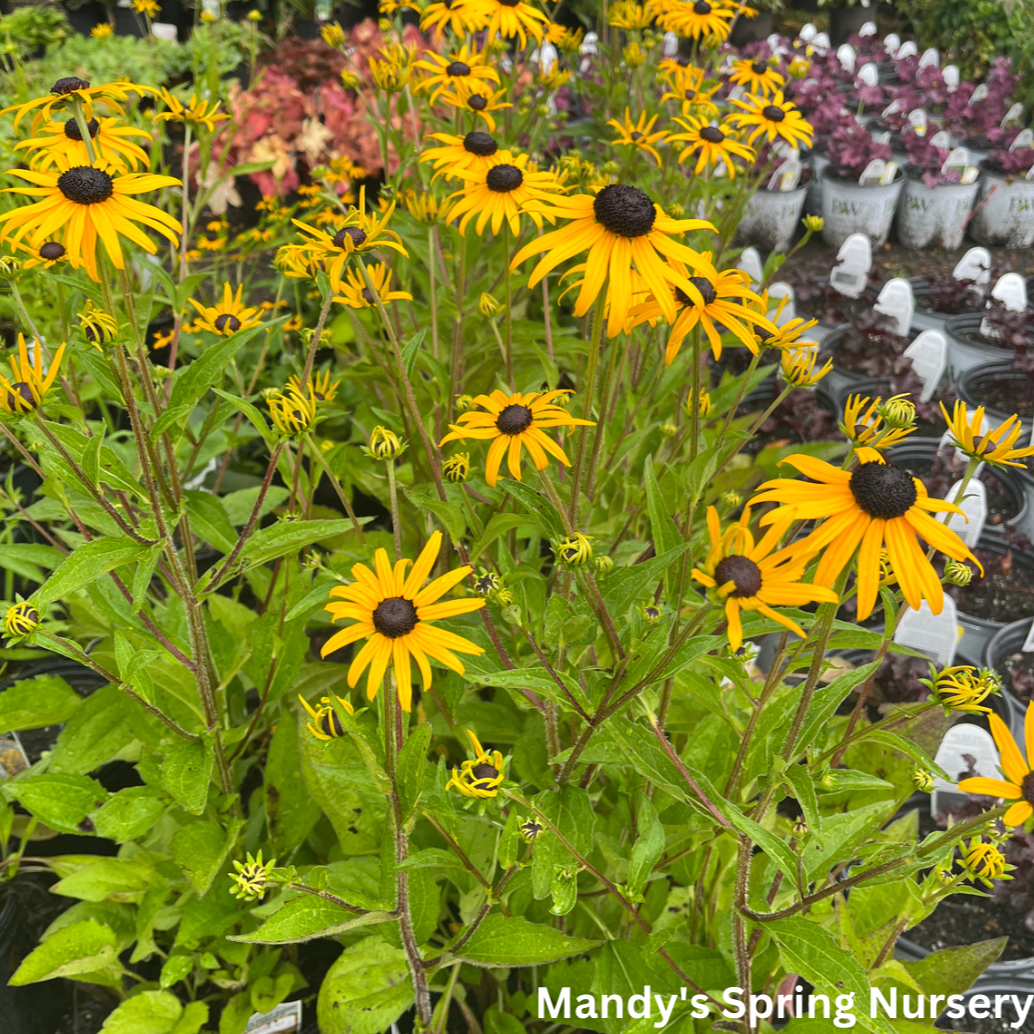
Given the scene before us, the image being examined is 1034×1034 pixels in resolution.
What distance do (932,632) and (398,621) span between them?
132cm

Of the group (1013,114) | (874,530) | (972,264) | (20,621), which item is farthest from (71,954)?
(1013,114)

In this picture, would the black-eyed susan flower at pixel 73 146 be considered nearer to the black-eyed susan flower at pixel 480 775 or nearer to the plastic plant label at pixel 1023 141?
the black-eyed susan flower at pixel 480 775

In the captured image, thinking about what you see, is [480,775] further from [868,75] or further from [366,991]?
[868,75]

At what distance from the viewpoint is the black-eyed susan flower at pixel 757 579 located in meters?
0.66

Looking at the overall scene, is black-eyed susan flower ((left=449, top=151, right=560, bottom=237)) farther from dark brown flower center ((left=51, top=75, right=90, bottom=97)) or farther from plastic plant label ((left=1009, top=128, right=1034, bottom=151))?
plastic plant label ((left=1009, top=128, right=1034, bottom=151))

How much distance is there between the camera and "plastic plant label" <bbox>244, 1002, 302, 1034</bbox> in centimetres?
118

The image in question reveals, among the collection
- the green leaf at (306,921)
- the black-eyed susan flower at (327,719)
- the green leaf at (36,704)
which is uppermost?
the black-eyed susan flower at (327,719)

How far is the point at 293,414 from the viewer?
90cm

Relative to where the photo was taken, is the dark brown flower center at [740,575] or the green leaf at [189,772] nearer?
the dark brown flower center at [740,575]

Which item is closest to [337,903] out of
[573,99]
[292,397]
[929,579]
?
[292,397]

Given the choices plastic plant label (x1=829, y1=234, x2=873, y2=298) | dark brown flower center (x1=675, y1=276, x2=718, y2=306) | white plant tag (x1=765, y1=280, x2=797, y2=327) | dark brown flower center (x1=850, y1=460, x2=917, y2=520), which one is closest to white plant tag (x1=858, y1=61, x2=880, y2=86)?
plastic plant label (x1=829, y1=234, x2=873, y2=298)

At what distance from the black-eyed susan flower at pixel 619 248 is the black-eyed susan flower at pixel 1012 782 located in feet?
1.54

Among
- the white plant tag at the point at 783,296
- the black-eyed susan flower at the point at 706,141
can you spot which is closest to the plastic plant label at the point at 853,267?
the white plant tag at the point at 783,296

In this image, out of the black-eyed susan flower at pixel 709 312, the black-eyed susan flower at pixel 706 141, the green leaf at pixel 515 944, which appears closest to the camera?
the black-eyed susan flower at pixel 709 312
